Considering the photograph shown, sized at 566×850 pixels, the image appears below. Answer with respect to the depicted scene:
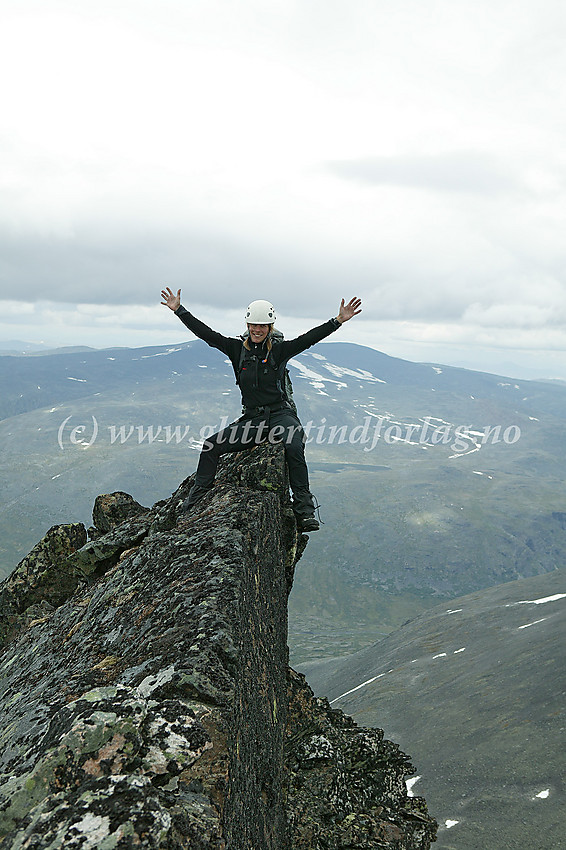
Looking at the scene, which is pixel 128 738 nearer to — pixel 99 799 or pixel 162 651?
pixel 99 799

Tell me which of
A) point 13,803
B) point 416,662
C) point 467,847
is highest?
point 13,803

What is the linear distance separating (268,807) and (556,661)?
156 metres

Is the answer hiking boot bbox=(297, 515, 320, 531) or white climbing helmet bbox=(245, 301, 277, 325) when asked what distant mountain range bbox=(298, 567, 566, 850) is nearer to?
hiking boot bbox=(297, 515, 320, 531)

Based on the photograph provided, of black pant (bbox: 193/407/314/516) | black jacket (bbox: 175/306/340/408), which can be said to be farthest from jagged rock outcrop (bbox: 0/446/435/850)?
black jacket (bbox: 175/306/340/408)

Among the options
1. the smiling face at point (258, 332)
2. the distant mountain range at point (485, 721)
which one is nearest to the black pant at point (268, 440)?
the smiling face at point (258, 332)

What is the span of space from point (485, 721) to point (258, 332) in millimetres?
140897

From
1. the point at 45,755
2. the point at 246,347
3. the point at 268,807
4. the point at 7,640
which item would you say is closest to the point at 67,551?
the point at 7,640

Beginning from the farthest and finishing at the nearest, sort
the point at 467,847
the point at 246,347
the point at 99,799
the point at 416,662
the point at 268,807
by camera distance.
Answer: the point at 416,662 < the point at 467,847 < the point at 246,347 < the point at 268,807 < the point at 99,799

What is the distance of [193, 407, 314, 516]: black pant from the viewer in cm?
1727

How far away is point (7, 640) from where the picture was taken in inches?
797

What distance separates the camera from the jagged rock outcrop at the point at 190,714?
593 cm

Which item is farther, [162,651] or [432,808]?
[432,808]

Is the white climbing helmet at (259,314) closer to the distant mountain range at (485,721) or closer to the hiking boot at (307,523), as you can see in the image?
the hiking boot at (307,523)

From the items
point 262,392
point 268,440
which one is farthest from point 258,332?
point 268,440
